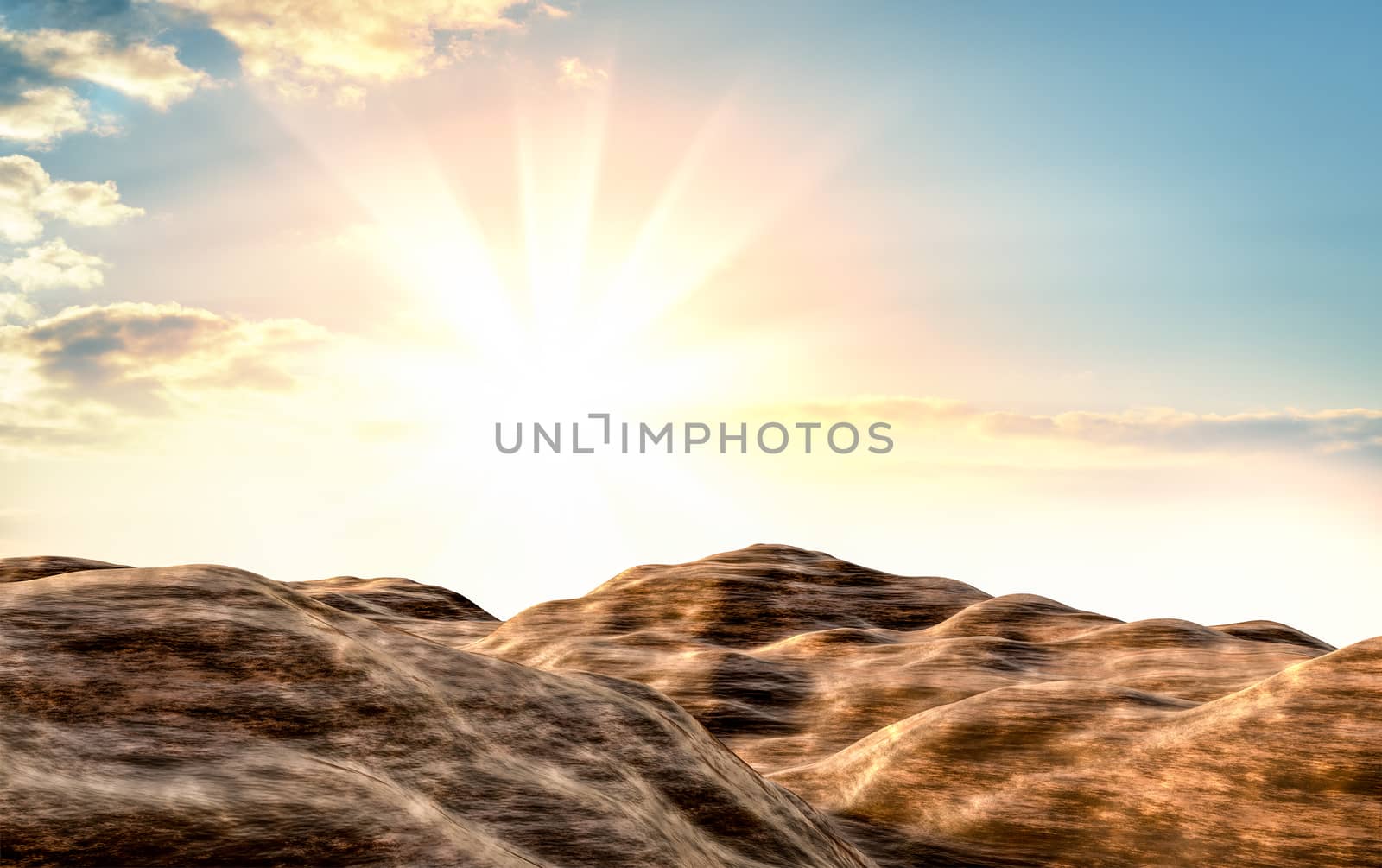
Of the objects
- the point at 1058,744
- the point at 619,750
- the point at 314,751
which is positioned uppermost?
the point at 314,751

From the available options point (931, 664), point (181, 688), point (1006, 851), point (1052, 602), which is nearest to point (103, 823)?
point (181, 688)

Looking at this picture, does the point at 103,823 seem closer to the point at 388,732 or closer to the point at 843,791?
the point at 388,732

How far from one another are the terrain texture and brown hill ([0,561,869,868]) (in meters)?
0.03

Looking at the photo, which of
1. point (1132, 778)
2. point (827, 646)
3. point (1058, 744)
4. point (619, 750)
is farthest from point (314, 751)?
point (827, 646)

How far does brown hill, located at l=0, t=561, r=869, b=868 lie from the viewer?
26.6 feet

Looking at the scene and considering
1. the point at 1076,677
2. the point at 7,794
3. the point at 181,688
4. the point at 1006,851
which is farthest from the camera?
the point at 1076,677

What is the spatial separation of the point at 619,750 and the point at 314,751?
4.38 m

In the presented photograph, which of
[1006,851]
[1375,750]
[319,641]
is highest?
[319,641]

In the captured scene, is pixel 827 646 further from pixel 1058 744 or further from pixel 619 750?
pixel 619 750

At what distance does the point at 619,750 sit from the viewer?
542 inches

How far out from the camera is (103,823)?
7723 millimetres

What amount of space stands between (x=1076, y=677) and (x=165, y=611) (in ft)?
88.8

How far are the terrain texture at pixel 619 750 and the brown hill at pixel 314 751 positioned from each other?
3 cm

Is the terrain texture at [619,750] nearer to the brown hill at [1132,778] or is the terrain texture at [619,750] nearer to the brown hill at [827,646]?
the brown hill at [1132,778]
